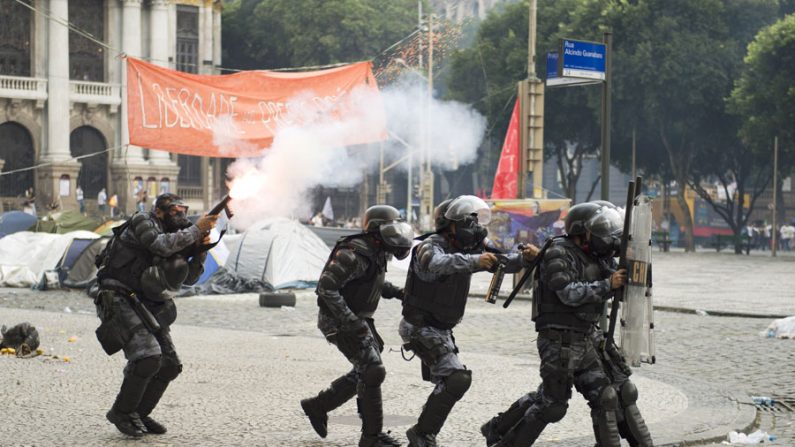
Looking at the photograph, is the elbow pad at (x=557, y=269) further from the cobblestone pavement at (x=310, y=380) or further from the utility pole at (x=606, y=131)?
the utility pole at (x=606, y=131)

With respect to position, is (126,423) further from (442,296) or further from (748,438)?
(748,438)

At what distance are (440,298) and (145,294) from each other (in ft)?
7.28

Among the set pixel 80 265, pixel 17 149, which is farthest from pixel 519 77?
pixel 80 265

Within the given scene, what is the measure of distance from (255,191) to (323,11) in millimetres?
58180

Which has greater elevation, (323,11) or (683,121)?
(323,11)

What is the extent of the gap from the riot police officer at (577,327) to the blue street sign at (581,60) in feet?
22.2

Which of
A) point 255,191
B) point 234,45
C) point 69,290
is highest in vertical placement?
point 234,45

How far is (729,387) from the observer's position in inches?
439

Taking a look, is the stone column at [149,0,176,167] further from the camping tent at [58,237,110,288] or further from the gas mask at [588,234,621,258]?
the gas mask at [588,234,621,258]

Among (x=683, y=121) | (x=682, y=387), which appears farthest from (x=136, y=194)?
(x=682, y=387)

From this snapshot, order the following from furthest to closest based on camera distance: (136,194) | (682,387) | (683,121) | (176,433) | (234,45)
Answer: (234,45) < (136,194) < (683,121) < (682,387) < (176,433)

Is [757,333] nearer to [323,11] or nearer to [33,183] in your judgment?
[33,183]

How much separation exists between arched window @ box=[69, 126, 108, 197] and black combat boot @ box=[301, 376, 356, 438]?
50.6 meters

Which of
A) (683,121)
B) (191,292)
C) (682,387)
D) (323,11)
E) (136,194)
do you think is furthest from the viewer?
(323,11)
